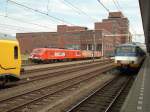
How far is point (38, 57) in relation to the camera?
53.0 meters

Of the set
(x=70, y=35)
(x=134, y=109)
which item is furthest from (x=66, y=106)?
(x=70, y=35)

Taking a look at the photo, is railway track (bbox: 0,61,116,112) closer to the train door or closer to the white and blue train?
the train door

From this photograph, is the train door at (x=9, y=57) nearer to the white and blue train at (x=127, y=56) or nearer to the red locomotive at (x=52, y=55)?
the white and blue train at (x=127, y=56)

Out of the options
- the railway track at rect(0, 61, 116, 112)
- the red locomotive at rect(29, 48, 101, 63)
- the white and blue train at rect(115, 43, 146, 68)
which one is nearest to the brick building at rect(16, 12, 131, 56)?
Result: the red locomotive at rect(29, 48, 101, 63)

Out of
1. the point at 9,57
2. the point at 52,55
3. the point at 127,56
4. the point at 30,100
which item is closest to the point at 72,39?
the point at 52,55

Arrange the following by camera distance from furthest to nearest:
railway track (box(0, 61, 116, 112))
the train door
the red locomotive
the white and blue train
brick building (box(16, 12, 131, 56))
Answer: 1. brick building (box(16, 12, 131, 56))
2. the red locomotive
3. the white and blue train
4. the train door
5. railway track (box(0, 61, 116, 112))

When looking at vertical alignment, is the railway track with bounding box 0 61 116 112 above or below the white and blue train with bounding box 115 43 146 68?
below

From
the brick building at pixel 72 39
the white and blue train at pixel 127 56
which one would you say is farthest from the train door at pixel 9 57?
the brick building at pixel 72 39

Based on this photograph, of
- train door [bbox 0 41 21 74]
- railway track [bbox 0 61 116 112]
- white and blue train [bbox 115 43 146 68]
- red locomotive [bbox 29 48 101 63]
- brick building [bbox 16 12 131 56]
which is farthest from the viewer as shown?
brick building [bbox 16 12 131 56]

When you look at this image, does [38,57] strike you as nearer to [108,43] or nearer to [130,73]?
[130,73]

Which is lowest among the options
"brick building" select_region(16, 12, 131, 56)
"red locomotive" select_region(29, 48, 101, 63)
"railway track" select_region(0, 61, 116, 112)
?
"railway track" select_region(0, 61, 116, 112)

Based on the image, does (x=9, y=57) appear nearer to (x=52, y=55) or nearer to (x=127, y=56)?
(x=127, y=56)

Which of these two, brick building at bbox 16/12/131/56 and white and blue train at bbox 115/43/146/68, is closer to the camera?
white and blue train at bbox 115/43/146/68

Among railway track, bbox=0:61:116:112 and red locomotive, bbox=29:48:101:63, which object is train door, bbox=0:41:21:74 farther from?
red locomotive, bbox=29:48:101:63
